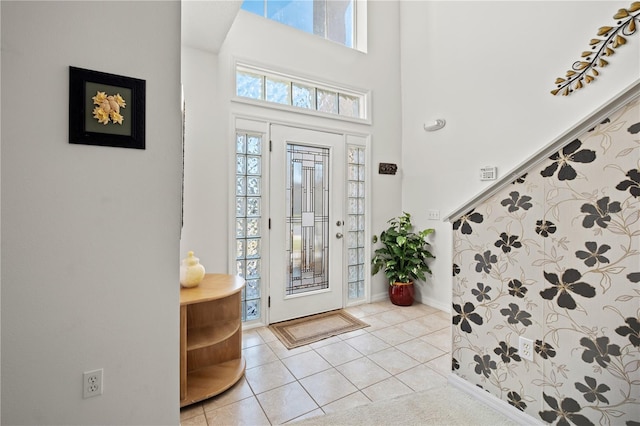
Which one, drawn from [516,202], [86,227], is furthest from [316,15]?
[86,227]

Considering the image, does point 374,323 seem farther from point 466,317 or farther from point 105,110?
point 105,110

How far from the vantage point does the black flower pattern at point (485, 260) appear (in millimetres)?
1764

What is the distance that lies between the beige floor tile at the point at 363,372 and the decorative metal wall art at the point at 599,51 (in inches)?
106

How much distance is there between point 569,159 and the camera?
146 centimetres

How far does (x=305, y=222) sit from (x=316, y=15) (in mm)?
2427

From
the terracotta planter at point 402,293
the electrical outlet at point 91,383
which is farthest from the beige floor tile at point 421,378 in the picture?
the electrical outlet at point 91,383

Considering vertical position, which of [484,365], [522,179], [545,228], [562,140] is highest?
[562,140]

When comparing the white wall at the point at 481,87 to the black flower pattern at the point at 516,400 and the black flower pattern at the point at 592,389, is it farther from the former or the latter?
the black flower pattern at the point at 516,400

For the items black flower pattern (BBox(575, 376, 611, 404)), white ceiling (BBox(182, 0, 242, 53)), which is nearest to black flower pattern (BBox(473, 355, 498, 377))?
black flower pattern (BBox(575, 376, 611, 404))

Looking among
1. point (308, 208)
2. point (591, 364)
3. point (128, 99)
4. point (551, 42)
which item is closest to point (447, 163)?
point (551, 42)

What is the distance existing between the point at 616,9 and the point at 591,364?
8.18 ft

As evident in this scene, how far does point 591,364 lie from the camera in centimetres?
138

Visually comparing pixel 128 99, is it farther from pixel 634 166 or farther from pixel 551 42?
pixel 551 42

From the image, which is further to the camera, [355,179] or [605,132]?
[355,179]
